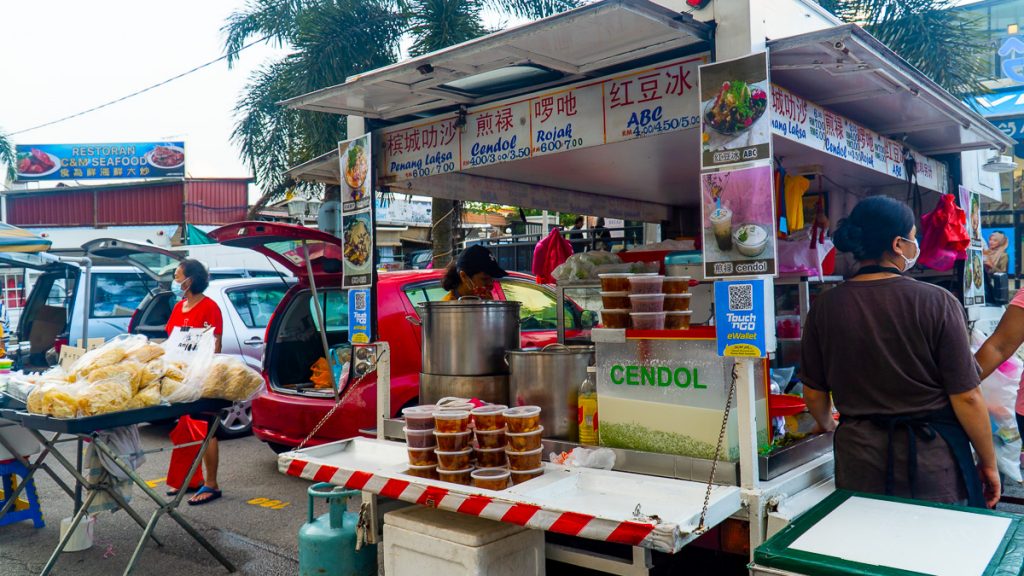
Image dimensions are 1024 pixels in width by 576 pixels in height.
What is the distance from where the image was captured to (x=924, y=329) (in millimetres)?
2533

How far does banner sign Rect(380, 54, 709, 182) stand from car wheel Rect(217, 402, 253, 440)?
484 centimetres

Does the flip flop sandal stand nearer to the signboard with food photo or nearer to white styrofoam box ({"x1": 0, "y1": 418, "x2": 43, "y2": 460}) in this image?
white styrofoam box ({"x1": 0, "y1": 418, "x2": 43, "y2": 460})

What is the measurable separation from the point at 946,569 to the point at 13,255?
29.4 ft

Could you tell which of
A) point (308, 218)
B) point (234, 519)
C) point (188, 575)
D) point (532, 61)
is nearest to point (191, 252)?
point (308, 218)

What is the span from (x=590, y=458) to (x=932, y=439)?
1278 mm

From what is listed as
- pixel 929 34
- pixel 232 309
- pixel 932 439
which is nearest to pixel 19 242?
pixel 232 309

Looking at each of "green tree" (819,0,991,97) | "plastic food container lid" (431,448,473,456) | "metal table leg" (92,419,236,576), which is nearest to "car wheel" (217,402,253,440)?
"metal table leg" (92,419,236,576)

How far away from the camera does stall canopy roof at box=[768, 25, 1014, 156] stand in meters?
2.68

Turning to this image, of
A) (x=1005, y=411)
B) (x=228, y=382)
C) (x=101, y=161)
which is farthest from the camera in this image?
(x=101, y=161)

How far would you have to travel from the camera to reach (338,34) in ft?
34.3

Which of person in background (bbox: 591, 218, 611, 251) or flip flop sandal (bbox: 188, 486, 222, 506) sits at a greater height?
person in background (bbox: 591, 218, 611, 251)

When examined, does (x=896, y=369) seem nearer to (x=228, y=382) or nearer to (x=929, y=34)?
(x=228, y=382)

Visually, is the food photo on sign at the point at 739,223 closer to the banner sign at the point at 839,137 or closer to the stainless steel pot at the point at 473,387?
the banner sign at the point at 839,137

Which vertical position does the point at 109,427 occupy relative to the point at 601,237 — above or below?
below
